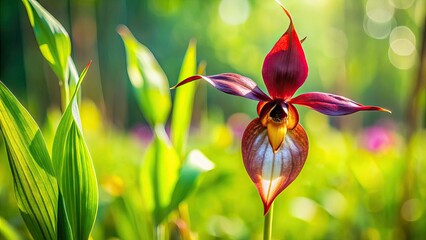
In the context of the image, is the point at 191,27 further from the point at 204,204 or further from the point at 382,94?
the point at 204,204

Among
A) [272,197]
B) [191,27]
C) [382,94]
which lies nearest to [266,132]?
[272,197]

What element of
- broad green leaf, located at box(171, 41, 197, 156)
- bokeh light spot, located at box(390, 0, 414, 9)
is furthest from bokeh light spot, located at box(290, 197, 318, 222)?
bokeh light spot, located at box(390, 0, 414, 9)

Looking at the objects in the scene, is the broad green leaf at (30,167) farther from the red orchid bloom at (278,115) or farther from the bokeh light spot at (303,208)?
the bokeh light spot at (303,208)

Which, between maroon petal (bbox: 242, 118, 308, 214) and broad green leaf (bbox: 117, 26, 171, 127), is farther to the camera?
broad green leaf (bbox: 117, 26, 171, 127)

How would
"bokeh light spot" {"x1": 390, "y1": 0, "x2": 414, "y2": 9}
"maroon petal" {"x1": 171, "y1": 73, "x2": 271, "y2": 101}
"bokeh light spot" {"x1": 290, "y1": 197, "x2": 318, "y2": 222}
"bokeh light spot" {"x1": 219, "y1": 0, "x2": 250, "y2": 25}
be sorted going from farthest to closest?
"bokeh light spot" {"x1": 219, "y1": 0, "x2": 250, "y2": 25} < "bokeh light spot" {"x1": 390, "y1": 0, "x2": 414, "y2": 9} < "bokeh light spot" {"x1": 290, "y1": 197, "x2": 318, "y2": 222} < "maroon petal" {"x1": 171, "y1": 73, "x2": 271, "y2": 101}

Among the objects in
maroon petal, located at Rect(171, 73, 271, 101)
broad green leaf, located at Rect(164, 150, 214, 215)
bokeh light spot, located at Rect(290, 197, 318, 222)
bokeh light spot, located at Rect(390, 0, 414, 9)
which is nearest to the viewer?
maroon petal, located at Rect(171, 73, 271, 101)

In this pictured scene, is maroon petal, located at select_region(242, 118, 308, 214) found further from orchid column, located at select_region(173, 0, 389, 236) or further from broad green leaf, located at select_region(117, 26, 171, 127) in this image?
broad green leaf, located at select_region(117, 26, 171, 127)

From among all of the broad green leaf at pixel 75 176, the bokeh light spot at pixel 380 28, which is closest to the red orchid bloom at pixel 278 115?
the broad green leaf at pixel 75 176

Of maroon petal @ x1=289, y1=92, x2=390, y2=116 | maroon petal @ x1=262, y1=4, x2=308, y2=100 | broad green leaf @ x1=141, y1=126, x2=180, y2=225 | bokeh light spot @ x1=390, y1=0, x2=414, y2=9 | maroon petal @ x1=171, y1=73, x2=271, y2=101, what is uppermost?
bokeh light spot @ x1=390, y1=0, x2=414, y2=9
